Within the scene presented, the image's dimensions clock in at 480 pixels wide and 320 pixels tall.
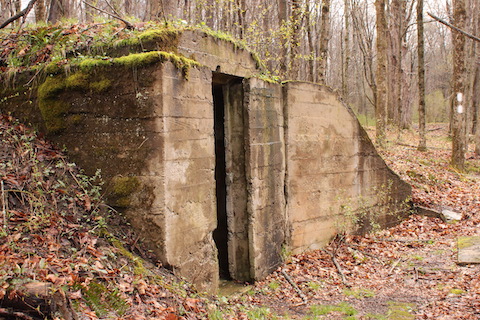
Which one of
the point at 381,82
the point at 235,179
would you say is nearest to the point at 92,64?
the point at 235,179

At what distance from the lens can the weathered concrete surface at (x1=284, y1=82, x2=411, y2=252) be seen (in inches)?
285

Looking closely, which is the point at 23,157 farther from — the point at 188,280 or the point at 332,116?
the point at 332,116

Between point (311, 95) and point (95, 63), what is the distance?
4.17 meters

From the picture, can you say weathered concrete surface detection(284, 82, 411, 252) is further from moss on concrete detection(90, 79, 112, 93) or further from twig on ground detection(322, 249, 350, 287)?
moss on concrete detection(90, 79, 112, 93)

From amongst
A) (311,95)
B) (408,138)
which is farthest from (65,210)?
(408,138)

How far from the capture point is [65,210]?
4.34m

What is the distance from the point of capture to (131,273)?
13.3 ft

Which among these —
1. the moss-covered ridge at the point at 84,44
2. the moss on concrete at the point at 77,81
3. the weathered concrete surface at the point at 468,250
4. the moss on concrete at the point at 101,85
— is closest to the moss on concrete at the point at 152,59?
the moss-covered ridge at the point at 84,44

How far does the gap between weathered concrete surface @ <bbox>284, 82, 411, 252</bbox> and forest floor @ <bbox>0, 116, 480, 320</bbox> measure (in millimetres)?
498

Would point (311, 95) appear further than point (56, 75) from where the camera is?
Yes

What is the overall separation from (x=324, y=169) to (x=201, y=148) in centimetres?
352

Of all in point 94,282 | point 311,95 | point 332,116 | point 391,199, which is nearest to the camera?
point 94,282

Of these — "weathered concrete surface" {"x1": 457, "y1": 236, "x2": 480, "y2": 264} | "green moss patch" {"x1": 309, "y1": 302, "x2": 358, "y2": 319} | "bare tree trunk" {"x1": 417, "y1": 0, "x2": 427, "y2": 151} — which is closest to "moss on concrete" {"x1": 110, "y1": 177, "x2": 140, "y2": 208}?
"green moss patch" {"x1": 309, "y1": 302, "x2": 358, "y2": 319}

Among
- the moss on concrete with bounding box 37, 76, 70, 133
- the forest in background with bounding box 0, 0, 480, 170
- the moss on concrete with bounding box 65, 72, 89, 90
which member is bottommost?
the moss on concrete with bounding box 37, 76, 70, 133
